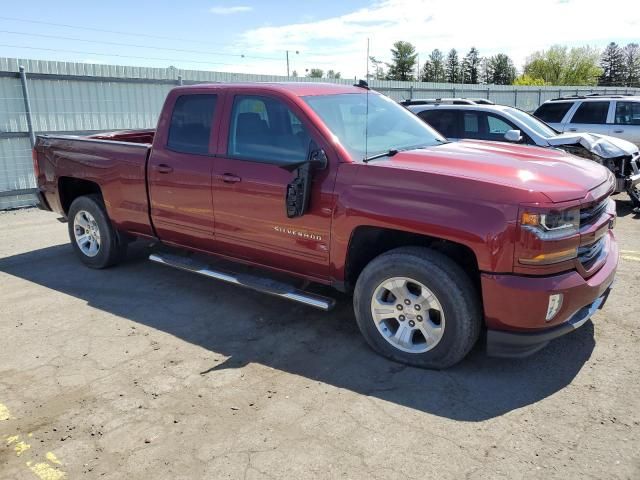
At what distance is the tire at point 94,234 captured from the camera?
230 inches

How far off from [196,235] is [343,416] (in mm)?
2415

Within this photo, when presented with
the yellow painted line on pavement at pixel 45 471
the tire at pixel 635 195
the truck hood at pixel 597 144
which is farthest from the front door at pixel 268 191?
the tire at pixel 635 195

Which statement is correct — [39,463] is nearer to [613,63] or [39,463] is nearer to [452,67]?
[452,67]

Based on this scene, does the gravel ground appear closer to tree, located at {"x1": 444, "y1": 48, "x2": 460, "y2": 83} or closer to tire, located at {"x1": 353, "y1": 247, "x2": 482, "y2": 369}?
tire, located at {"x1": 353, "y1": 247, "x2": 482, "y2": 369}

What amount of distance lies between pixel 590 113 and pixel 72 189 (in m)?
10.4

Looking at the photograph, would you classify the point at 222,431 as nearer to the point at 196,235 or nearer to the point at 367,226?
the point at 367,226

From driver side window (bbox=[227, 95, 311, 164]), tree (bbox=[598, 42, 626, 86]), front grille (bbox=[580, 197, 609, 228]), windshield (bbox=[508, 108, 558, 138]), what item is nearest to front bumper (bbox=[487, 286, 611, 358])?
front grille (bbox=[580, 197, 609, 228])

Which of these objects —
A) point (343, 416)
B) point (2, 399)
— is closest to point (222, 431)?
point (343, 416)

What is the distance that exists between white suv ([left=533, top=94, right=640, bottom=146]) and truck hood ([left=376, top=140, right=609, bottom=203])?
811cm

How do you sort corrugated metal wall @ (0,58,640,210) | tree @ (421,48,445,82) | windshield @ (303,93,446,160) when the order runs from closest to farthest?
1. windshield @ (303,93,446,160)
2. corrugated metal wall @ (0,58,640,210)
3. tree @ (421,48,445,82)

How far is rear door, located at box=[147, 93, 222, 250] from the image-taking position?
4.74 metres

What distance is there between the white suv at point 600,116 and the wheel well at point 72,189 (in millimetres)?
9664

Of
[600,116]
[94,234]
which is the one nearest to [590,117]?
[600,116]

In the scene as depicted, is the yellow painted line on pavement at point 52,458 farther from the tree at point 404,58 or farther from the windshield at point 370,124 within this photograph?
the tree at point 404,58
